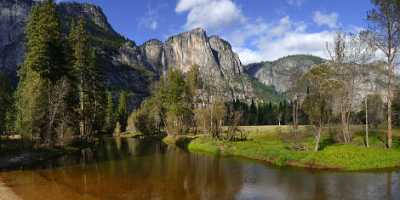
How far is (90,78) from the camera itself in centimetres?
6675

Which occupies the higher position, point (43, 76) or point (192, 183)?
point (43, 76)

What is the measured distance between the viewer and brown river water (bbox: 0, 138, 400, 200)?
2391 cm

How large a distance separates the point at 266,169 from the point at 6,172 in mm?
24816

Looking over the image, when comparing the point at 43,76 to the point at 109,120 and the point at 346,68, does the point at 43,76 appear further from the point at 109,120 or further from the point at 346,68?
the point at 109,120

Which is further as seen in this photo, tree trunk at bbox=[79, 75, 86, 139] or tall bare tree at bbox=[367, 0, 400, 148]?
tree trunk at bbox=[79, 75, 86, 139]

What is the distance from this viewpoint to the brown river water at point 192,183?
23906mm

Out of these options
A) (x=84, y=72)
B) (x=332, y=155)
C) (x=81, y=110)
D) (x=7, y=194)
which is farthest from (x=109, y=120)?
(x=7, y=194)

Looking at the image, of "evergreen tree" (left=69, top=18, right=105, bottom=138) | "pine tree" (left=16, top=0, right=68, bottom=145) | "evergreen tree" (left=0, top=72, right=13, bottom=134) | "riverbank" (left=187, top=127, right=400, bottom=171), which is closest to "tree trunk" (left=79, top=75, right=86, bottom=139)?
"evergreen tree" (left=69, top=18, right=105, bottom=138)

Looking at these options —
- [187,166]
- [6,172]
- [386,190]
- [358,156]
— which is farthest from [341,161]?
[6,172]

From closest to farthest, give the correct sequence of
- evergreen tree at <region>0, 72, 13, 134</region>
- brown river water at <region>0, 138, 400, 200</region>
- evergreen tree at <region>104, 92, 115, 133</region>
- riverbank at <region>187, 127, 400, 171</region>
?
brown river water at <region>0, 138, 400, 200</region> → riverbank at <region>187, 127, 400, 171</region> → evergreen tree at <region>0, 72, 13, 134</region> → evergreen tree at <region>104, 92, 115, 133</region>

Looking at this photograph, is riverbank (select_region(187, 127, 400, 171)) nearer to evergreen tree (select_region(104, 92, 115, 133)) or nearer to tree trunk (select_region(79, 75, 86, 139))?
tree trunk (select_region(79, 75, 86, 139))

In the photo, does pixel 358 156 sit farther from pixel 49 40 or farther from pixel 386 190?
pixel 49 40

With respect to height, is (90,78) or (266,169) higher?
(90,78)

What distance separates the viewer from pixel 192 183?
2908cm
